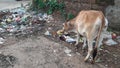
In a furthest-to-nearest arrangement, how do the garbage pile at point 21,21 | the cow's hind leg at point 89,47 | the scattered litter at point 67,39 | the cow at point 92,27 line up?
the garbage pile at point 21,21
the scattered litter at point 67,39
the cow's hind leg at point 89,47
the cow at point 92,27

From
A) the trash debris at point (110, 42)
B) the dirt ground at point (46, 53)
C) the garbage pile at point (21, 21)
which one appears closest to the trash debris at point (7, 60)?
the dirt ground at point (46, 53)

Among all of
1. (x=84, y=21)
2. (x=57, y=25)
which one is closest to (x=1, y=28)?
(x=57, y=25)

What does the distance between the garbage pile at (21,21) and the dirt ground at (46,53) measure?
1.31 ft

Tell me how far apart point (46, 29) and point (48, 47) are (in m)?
1.05

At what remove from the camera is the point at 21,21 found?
25.6ft

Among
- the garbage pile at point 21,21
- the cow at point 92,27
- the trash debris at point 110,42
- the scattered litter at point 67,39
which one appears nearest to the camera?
the cow at point 92,27

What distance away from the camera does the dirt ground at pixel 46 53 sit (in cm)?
563

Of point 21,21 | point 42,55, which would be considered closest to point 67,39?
point 42,55

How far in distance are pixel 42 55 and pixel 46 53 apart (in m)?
0.13

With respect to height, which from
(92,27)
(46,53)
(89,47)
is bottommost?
(46,53)

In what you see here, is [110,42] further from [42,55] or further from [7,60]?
[7,60]

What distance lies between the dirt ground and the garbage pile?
1.31ft

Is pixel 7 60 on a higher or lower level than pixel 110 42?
higher

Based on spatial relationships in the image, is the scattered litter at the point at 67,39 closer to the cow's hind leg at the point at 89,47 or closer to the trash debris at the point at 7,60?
the cow's hind leg at the point at 89,47
